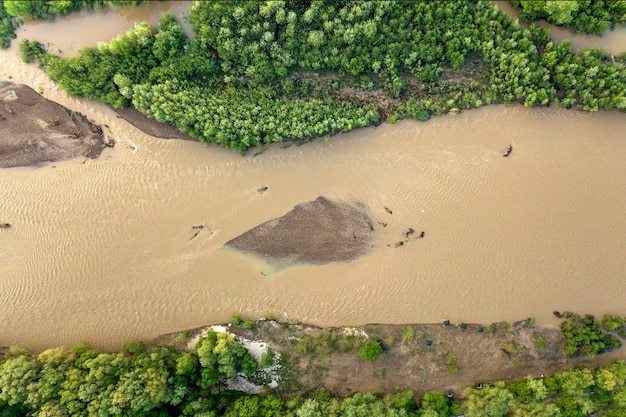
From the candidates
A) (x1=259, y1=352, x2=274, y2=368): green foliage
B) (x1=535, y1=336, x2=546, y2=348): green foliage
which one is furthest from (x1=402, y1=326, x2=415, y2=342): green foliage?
(x1=259, y1=352, x2=274, y2=368): green foliage

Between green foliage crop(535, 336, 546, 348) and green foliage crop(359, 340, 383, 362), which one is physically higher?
green foliage crop(535, 336, 546, 348)

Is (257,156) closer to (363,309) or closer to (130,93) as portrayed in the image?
(130,93)

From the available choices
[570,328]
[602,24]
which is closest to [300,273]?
[570,328]

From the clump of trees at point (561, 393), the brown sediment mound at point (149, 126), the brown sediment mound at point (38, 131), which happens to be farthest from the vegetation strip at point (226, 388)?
the brown sediment mound at point (149, 126)

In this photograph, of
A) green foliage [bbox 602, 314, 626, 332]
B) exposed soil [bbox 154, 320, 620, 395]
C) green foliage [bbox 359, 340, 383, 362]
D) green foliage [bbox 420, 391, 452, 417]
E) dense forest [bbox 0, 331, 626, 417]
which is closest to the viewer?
dense forest [bbox 0, 331, 626, 417]

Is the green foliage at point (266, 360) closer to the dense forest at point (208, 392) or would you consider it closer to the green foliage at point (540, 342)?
the dense forest at point (208, 392)

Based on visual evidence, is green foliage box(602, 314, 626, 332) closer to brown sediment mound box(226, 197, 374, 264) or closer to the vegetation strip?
the vegetation strip
